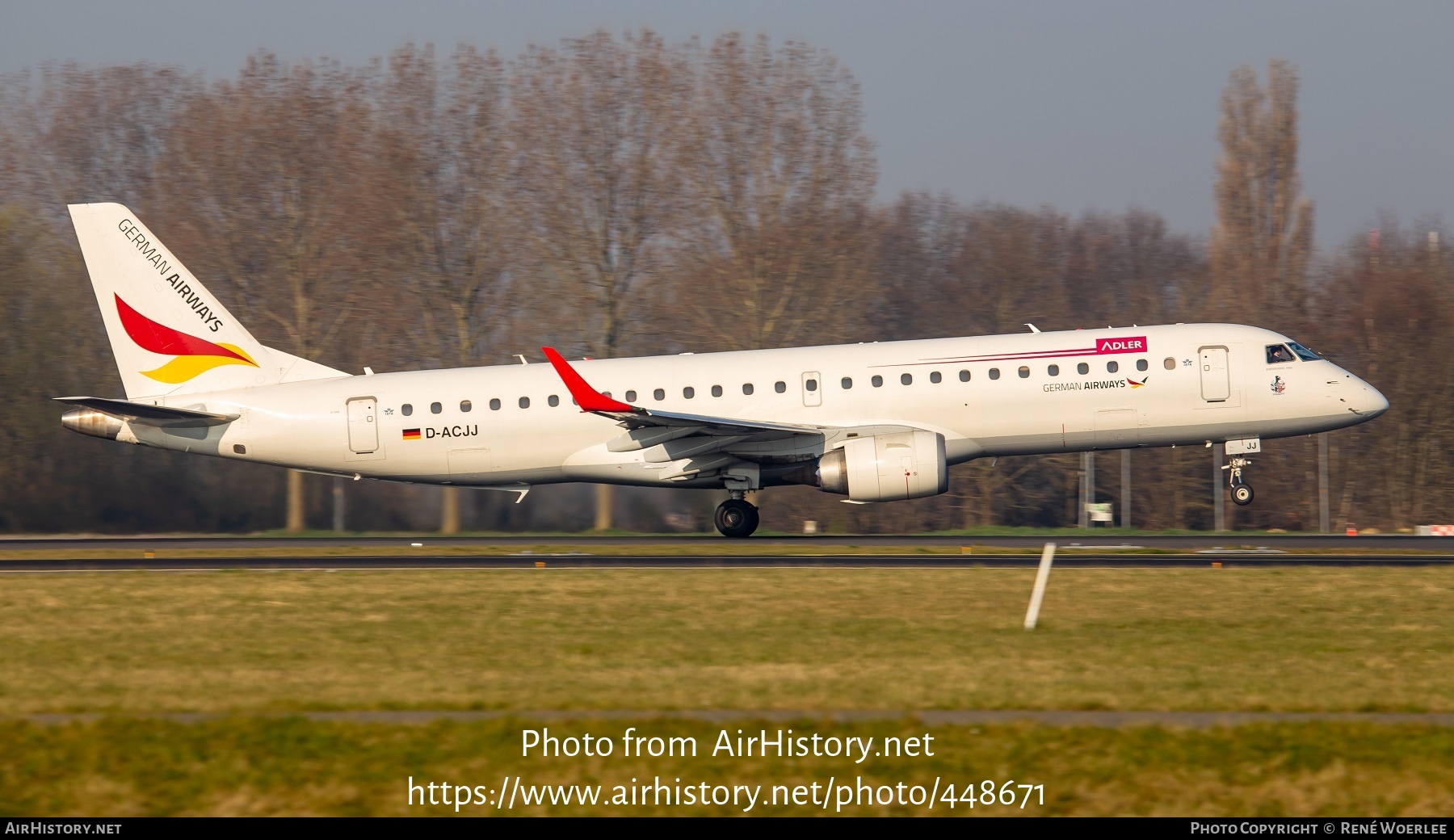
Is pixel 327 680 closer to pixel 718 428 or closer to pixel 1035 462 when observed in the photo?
pixel 718 428

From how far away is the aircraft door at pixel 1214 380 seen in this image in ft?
92.4

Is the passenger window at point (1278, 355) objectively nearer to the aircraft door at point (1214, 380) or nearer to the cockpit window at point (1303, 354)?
the cockpit window at point (1303, 354)

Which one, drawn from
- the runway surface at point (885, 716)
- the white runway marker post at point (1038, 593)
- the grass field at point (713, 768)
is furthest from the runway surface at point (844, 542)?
the grass field at point (713, 768)

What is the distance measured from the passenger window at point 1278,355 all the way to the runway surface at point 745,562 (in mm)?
5145

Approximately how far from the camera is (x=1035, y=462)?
1955 inches

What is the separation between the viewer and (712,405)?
2898cm

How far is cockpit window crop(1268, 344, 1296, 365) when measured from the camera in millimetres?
28406

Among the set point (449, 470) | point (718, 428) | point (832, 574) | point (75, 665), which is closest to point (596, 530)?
point (449, 470)

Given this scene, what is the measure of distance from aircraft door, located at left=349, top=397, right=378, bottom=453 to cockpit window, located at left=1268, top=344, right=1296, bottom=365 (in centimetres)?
1821

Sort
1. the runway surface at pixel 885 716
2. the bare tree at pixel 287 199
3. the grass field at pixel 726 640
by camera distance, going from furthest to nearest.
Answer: the bare tree at pixel 287 199, the grass field at pixel 726 640, the runway surface at pixel 885 716

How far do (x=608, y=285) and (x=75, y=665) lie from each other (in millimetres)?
29822

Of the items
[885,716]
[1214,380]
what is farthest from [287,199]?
[885,716]

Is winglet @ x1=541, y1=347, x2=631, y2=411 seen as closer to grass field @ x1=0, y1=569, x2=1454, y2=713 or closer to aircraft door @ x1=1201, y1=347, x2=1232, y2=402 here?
grass field @ x1=0, y1=569, x2=1454, y2=713

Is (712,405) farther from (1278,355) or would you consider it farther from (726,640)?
(726,640)
